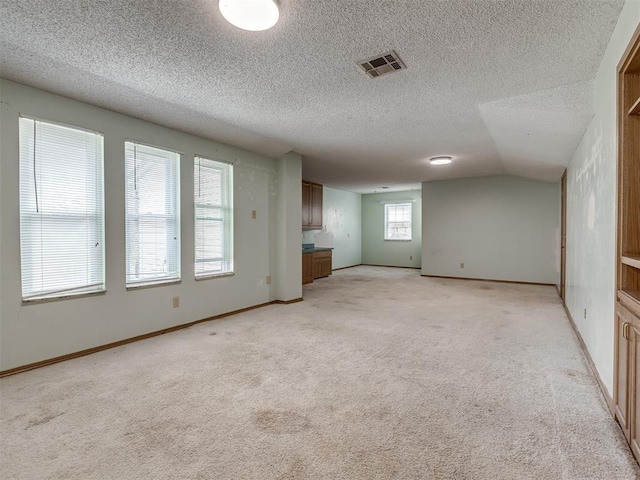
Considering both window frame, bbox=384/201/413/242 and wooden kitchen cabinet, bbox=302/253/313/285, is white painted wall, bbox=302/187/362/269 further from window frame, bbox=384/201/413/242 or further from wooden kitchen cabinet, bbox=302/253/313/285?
wooden kitchen cabinet, bbox=302/253/313/285

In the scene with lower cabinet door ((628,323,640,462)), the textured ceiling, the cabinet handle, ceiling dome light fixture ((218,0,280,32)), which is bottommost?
lower cabinet door ((628,323,640,462))

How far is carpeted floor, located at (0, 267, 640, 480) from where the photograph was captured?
1.56 meters

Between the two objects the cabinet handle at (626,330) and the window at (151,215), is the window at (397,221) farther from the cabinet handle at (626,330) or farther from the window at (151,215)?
the cabinet handle at (626,330)

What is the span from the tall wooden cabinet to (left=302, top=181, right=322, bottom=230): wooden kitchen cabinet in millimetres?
5995

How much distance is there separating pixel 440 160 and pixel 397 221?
4.75m

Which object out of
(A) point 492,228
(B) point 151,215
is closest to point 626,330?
(B) point 151,215

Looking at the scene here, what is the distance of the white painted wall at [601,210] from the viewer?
1970 mm

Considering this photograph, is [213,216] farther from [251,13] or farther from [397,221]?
[397,221]

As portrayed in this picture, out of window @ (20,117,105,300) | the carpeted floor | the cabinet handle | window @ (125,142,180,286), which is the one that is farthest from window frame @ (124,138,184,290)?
the cabinet handle

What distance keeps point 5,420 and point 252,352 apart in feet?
5.41

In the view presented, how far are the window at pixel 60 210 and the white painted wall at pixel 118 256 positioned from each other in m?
0.07

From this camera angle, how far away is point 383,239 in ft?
34.2

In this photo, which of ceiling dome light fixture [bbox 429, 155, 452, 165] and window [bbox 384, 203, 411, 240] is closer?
ceiling dome light fixture [bbox 429, 155, 452, 165]

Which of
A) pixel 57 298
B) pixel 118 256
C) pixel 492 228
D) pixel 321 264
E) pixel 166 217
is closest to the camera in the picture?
pixel 57 298
